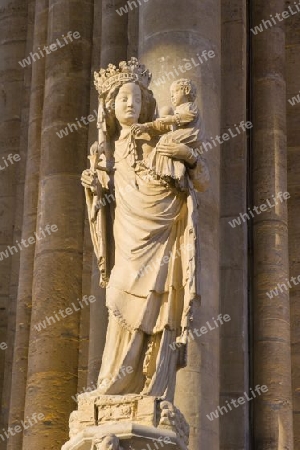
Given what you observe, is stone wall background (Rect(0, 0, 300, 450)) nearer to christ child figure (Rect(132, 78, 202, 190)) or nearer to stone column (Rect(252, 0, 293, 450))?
stone column (Rect(252, 0, 293, 450))

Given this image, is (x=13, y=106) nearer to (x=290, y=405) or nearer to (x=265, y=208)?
(x=265, y=208)

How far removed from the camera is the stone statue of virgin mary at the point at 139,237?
31.3 feet

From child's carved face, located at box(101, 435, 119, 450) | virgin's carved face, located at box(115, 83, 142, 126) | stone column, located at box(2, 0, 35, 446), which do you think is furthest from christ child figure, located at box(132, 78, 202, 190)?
stone column, located at box(2, 0, 35, 446)

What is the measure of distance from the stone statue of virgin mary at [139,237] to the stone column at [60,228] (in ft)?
10.3

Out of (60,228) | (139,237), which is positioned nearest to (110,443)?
(139,237)

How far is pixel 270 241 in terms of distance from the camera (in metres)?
13.2

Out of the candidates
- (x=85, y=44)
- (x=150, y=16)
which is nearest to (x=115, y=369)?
(x=150, y=16)

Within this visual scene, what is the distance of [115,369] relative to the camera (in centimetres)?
950

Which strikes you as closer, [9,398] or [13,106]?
[9,398]

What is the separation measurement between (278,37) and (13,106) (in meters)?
3.63

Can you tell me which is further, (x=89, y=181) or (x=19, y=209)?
(x=19, y=209)

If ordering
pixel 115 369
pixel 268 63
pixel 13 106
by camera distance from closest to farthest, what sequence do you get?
pixel 115 369 → pixel 268 63 → pixel 13 106

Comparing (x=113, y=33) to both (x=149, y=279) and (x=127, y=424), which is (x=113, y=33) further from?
(x=127, y=424)

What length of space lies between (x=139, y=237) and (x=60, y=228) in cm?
391
